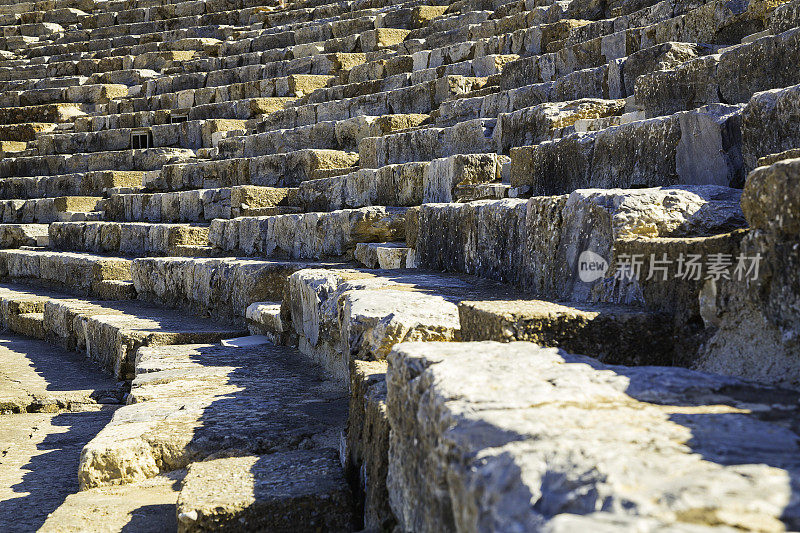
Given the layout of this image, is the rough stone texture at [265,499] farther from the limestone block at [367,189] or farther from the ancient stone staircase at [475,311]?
the limestone block at [367,189]

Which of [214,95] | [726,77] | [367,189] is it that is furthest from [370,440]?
[214,95]

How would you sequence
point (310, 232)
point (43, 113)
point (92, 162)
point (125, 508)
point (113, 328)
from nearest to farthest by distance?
point (125, 508) < point (113, 328) < point (310, 232) < point (92, 162) < point (43, 113)

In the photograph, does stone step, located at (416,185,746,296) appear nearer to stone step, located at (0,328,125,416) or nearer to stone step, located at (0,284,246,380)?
stone step, located at (0,284,246,380)

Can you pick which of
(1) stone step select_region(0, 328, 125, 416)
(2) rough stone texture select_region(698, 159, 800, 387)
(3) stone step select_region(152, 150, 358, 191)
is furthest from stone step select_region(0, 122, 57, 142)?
(2) rough stone texture select_region(698, 159, 800, 387)

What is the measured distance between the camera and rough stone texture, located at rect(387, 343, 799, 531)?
3.86 ft

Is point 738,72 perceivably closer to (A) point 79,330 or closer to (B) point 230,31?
(A) point 79,330

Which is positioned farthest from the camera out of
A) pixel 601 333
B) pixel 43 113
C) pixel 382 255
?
pixel 43 113

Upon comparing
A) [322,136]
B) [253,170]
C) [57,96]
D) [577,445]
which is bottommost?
[577,445]

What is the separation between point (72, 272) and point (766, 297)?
974 cm

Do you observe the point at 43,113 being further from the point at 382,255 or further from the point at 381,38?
the point at 382,255

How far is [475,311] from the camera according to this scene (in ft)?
8.38

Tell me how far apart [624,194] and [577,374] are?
1143mm

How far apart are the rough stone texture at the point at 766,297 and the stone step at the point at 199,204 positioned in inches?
267

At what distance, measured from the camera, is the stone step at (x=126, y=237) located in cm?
946
